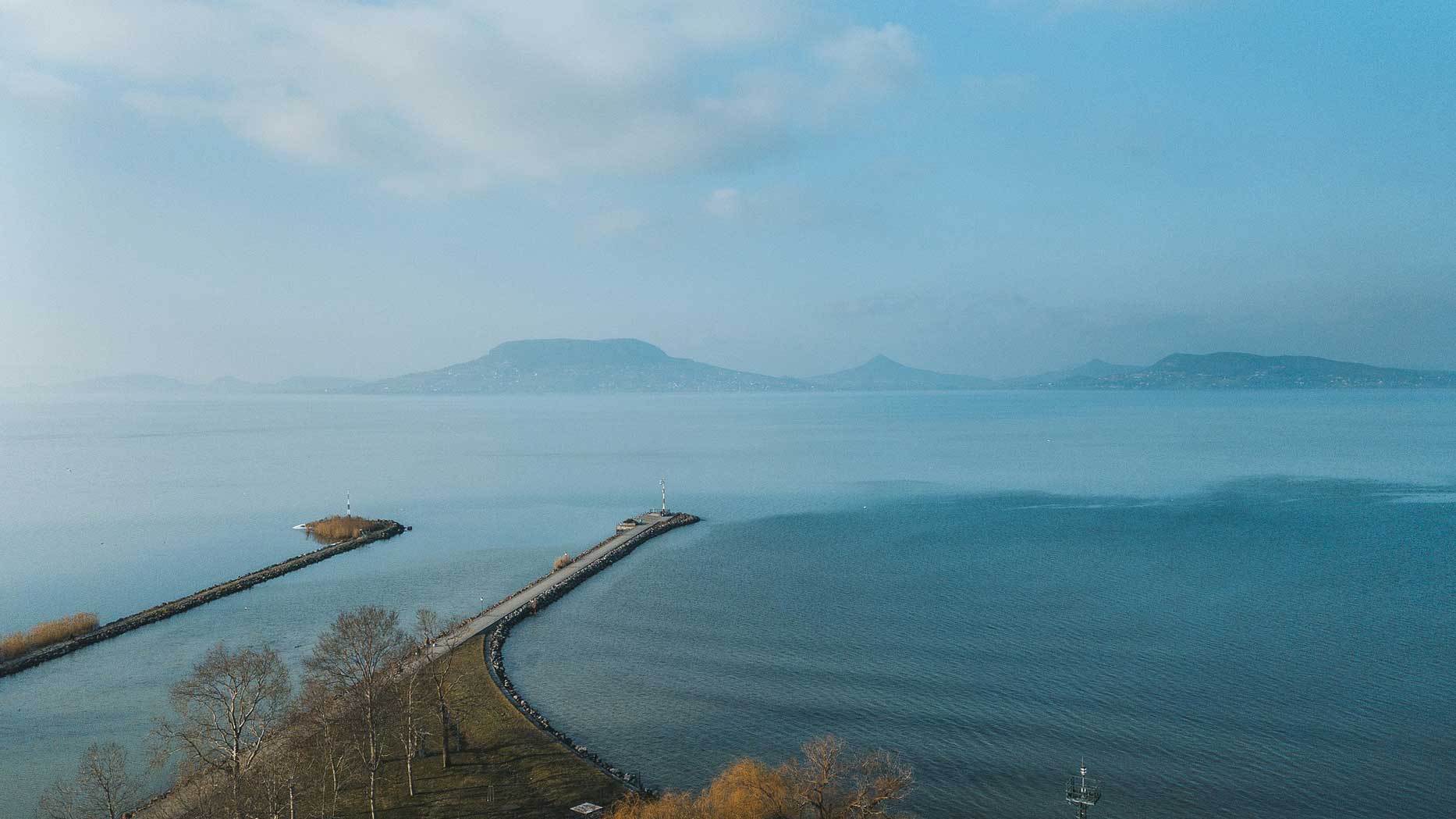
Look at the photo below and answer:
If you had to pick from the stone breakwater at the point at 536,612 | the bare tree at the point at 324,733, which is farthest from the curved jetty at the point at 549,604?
the bare tree at the point at 324,733

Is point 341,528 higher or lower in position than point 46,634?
higher

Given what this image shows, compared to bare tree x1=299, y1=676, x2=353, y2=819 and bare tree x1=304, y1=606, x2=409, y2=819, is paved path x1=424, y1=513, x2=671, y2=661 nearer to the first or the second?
bare tree x1=304, y1=606, x2=409, y2=819

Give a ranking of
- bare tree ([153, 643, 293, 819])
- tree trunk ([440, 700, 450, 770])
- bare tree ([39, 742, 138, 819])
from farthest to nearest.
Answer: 1. tree trunk ([440, 700, 450, 770])
2. bare tree ([153, 643, 293, 819])
3. bare tree ([39, 742, 138, 819])

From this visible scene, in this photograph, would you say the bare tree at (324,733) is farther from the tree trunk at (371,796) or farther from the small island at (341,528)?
the small island at (341,528)

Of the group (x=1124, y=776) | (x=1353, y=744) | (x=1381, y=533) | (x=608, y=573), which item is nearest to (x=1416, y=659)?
(x=1353, y=744)

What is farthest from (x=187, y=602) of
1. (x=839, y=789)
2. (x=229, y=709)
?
(x=839, y=789)

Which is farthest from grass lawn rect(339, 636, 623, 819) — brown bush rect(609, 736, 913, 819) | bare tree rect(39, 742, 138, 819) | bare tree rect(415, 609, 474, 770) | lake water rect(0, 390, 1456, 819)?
bare tree rect(39, 742, 138, 819)

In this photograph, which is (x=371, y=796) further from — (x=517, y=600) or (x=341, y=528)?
(x=341, y=528)
